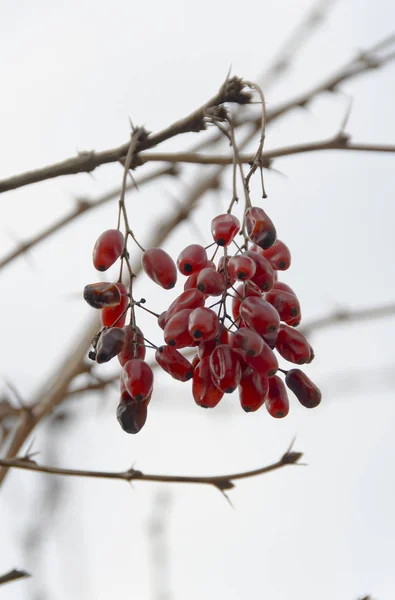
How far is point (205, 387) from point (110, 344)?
16 cm

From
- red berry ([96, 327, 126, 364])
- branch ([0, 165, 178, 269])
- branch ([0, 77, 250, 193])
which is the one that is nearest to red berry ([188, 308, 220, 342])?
red berry ([96, 327, 126, 364])

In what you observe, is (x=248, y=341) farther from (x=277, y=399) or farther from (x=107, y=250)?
(x=107, y=250)

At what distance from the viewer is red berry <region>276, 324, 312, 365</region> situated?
111 cm

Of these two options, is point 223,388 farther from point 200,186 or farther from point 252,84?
point 200,186

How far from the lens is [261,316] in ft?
3.48

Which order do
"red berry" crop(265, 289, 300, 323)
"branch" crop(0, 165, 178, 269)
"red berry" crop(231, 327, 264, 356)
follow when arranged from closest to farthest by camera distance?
"red berry" crop(231, 327, 264, 356), "red berry" crop(265, 289, 300, 323), "branch" crop(0, 165, 178, 269)

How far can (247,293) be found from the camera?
1129mm

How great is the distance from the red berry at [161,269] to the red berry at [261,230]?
0.14 meters

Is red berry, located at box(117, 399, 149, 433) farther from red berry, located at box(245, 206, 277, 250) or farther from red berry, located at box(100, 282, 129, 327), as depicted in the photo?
red berry, located at box(245, 206, 277, 250)

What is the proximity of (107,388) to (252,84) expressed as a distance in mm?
1069

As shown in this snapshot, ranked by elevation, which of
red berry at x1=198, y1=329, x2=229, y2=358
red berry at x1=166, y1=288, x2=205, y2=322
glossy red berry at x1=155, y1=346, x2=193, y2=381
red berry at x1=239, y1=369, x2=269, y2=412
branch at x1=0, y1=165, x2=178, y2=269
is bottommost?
red berry at x1=239, y1=369, x2=269, y2=412

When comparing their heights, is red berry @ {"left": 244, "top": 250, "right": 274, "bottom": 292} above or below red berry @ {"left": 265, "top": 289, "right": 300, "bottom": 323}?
above

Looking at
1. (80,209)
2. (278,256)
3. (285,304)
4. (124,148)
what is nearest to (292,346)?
(285,304)

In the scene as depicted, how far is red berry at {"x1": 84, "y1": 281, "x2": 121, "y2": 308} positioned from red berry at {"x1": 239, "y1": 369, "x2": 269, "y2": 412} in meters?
0.24
